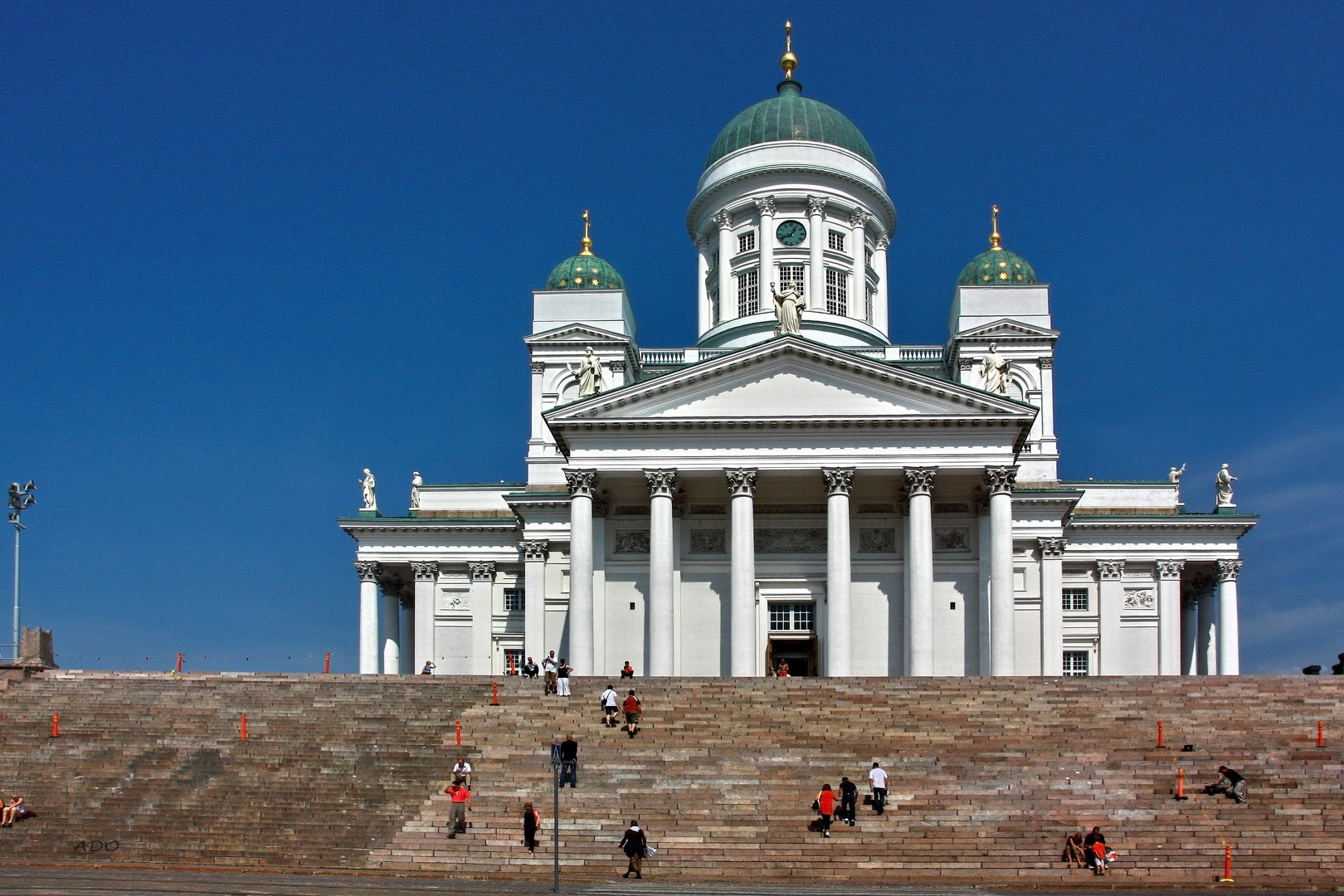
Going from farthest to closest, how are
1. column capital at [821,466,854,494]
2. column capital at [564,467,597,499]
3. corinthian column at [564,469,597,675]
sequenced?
column capital at [564,467,597,499] → column capital at [821,466,854,494] → corinthian column at [564,469,597,675]

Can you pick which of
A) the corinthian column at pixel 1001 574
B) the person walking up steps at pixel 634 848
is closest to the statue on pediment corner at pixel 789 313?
A: the corinthian column at pixel 1001 574

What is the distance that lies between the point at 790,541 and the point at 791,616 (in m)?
2.67

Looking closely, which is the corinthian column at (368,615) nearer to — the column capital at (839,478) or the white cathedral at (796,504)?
the white cathedral at (796,504)

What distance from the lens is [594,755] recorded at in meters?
35.5

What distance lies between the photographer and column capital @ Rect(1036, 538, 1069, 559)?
196 feet

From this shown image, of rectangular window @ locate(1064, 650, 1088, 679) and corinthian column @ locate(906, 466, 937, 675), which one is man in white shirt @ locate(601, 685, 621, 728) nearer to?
corinthian column @ locate(906, 466, 937, 675)

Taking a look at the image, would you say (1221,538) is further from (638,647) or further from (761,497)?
(638,647)

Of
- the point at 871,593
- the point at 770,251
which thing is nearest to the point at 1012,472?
the point at 871,593

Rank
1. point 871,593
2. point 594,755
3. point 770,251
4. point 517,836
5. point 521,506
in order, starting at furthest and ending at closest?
1. point 770,251
2. point 521,506
3. point 871,593
4. point 594,755
5. point 517,836

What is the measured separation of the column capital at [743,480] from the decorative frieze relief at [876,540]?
208 inches

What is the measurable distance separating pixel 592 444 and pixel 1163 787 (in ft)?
77.2

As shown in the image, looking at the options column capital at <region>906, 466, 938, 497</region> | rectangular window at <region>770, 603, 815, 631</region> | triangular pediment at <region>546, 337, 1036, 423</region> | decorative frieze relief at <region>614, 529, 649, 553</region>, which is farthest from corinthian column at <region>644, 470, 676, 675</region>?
column capital at <region>906, 466, 938, 497</region>

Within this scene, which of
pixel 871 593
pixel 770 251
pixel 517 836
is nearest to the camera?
pixel 517 836

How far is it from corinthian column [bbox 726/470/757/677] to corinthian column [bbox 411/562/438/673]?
64.3ft
